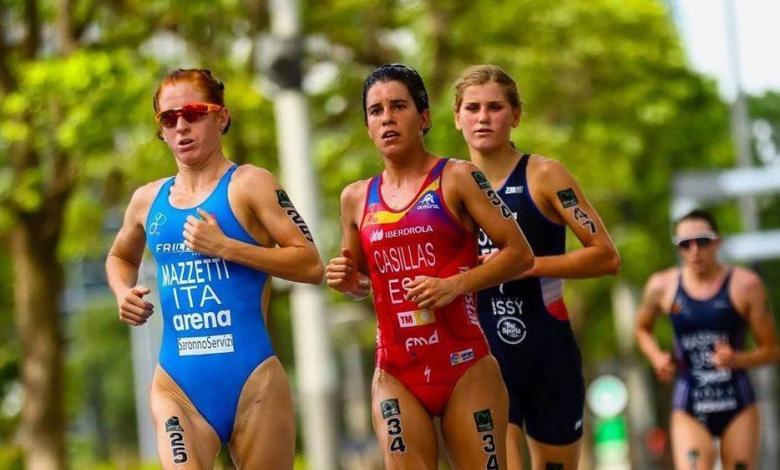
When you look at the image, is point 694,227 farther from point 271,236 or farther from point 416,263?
point 271,236

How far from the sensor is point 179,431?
8.55 metres

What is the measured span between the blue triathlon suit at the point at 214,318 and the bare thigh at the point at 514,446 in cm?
178

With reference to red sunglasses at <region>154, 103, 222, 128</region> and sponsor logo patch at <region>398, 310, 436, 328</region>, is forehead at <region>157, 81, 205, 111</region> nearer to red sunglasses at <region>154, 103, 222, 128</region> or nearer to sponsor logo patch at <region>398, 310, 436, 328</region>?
red sunglasses at <region>154, 103, 222, 128</region>

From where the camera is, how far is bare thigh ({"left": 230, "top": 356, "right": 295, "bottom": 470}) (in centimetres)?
854

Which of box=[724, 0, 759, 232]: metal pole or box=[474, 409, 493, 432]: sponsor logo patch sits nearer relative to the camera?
box=[474, 409, 493, 432]: sponsor logo patch

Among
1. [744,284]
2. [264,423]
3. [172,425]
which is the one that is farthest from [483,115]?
[744,284]

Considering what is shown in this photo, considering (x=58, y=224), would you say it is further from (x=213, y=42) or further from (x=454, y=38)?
(x=454, y=38)

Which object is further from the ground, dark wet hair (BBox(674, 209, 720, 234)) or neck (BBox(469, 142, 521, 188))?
dark wet hair (BBox(674, 209, 720, 234))

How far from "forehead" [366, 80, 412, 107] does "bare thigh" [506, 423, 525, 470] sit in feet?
6.47

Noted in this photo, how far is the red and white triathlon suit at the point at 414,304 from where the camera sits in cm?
884

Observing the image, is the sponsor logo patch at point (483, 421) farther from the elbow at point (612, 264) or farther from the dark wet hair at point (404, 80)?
the elbow at point (612, 264)

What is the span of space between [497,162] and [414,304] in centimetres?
156

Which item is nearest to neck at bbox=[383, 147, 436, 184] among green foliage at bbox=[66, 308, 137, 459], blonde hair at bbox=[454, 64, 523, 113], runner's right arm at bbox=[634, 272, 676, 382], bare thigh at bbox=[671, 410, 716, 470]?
blonde hair at bbox=[454, 64, 523, 113]

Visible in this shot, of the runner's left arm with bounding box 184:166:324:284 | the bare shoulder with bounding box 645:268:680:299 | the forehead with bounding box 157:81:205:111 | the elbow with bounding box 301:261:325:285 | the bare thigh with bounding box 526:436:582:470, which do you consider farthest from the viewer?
the bare shoulder with bounding box 645:268:680:299
